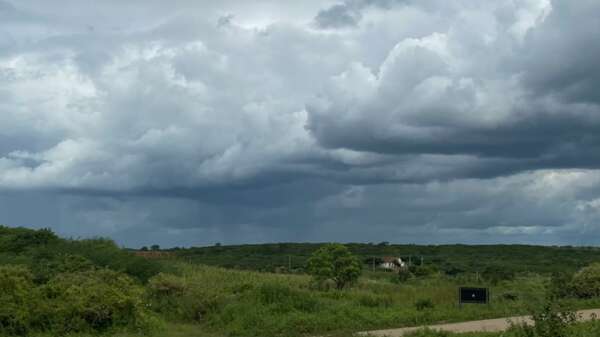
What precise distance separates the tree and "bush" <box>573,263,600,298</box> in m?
7.94

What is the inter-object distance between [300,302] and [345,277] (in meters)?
7.69

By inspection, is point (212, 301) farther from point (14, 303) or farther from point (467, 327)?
point (467, 327)

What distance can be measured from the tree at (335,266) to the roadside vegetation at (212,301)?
0.04 metres

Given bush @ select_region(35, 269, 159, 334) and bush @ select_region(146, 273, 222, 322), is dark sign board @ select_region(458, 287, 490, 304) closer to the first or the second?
bush @ select_region(146, 273, 222, 322)

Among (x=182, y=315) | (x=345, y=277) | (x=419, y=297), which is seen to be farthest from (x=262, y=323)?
(x=345, y=277)

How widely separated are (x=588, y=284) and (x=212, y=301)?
13.7 m

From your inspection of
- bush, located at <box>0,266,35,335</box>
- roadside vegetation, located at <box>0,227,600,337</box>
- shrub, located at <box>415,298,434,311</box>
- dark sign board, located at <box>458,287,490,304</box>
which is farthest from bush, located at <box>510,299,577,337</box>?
bush, located at <box>0,266,35,335</box>

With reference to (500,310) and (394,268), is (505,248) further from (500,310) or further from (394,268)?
(500,310)

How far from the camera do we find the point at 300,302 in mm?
21203

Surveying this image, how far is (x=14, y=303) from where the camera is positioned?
1872 cm

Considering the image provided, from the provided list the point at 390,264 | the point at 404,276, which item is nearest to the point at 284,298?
the point at 404,276

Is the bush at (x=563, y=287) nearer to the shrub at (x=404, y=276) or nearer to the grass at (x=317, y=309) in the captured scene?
the grass at (x=317, y=309)

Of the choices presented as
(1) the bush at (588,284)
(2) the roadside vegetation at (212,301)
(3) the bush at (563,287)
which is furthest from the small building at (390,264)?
(1) the bush at (588,284)

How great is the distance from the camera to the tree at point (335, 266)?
28516 millimetres
